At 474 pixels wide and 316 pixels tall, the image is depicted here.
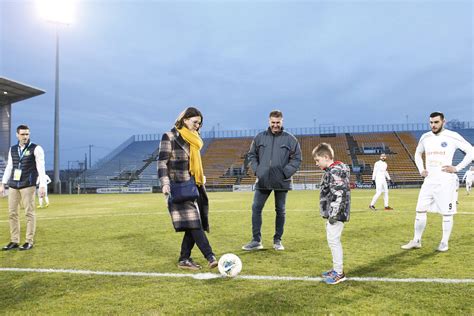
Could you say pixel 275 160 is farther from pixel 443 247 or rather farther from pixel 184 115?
pixel 443 247

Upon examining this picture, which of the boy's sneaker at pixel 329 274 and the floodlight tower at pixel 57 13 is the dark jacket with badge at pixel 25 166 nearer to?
Result: the boy's sneaker at pixel 329 274

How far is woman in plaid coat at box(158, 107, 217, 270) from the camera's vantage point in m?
5.09

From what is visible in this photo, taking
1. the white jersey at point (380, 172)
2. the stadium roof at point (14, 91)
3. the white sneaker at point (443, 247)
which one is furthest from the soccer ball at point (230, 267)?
the stadium roof at point (14, 91)

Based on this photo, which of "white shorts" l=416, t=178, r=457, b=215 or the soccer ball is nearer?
the soccer ball

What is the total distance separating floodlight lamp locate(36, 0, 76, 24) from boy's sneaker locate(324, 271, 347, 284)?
3687 centimetres

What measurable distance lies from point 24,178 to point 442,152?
7.32 metres

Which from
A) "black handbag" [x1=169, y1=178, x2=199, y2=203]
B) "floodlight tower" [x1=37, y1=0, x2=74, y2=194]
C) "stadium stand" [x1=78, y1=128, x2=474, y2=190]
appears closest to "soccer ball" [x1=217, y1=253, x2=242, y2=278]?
"black handbag" [x1=169, y1=178, x2=199, y2=203]

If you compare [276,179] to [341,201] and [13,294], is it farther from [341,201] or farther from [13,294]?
[13,294]

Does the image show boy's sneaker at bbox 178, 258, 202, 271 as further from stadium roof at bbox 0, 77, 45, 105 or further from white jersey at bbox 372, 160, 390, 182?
stadium roof at bbox 0, 77, 45, 105

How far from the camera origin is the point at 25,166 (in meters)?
7.25

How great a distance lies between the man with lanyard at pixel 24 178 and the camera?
7191 millimetres

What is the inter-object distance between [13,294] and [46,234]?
201 inches

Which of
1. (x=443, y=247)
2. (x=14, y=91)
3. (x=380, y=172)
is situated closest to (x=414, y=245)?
(x=443, y=247)

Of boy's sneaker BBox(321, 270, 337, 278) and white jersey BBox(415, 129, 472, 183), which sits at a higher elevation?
white jersey BBox(415, 129, 472, 183)
